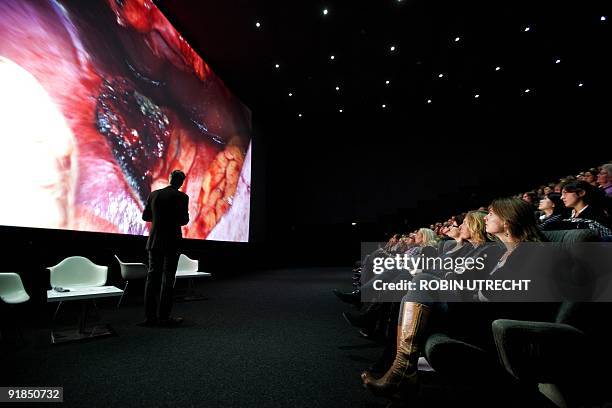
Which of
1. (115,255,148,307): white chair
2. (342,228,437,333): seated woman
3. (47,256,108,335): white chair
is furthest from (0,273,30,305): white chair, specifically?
(342,228,437,333): seated woman

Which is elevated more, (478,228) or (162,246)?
(478,228)

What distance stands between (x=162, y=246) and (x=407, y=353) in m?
2.30

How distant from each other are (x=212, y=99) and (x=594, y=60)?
8534 millimetres

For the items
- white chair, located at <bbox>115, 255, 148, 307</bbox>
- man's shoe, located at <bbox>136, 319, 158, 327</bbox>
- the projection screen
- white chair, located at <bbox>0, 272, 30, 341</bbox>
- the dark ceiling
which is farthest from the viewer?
the dark ceiling

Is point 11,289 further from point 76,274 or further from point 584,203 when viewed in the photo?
point 584,203

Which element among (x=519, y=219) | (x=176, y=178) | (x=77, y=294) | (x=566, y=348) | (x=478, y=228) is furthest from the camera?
(x=176, y=178)

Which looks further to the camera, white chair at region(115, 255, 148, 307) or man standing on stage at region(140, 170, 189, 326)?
white chair at region(115, 255, 148, 307)

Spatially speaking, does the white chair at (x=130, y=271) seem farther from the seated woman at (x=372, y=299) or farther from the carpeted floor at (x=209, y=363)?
the seated woman at (x=372, y=299)

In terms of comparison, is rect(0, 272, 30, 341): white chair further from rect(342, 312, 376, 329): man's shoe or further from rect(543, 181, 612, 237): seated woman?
rect(543, 181, 612, 237): seated woman

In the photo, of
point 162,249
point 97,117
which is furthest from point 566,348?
point 97,117

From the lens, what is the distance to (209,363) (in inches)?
77.1

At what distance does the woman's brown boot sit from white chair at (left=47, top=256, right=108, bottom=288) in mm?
2936

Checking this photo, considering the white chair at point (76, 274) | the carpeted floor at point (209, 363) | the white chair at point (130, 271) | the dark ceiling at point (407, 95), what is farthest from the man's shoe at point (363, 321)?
the dark ceiling at point (407, 95)

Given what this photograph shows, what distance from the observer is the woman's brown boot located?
1325 millimetres
